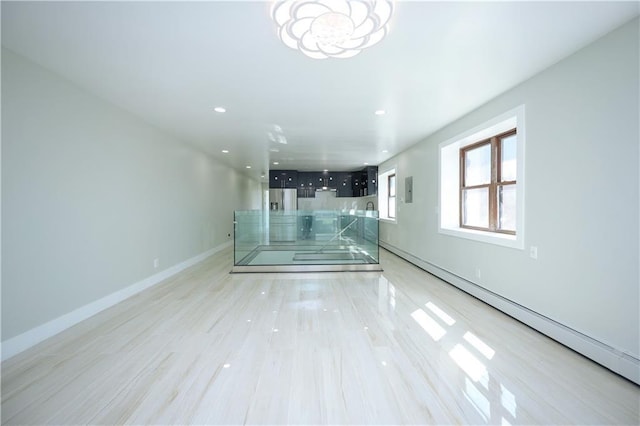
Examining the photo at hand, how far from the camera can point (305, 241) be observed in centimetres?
553

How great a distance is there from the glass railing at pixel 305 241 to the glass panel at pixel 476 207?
1.72 metres

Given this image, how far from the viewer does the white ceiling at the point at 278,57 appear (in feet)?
5.85

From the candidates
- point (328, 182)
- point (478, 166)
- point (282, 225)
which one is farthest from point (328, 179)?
point (478, 166)

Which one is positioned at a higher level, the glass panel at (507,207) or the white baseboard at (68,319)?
the glass panel at (507,207)

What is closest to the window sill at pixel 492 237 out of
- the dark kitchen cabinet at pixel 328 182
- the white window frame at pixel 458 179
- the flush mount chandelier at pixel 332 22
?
the white window frame at pixel 458 179

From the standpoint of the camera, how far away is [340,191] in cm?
917

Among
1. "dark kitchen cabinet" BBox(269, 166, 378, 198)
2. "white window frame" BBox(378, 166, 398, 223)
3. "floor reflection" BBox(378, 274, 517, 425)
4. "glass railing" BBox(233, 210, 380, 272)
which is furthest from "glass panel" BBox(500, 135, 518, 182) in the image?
"dark kitchen cabinet" BBox(269, 166, 378, 198)

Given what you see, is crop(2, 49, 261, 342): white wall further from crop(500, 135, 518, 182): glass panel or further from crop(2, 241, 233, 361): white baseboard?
crop(500, 135, 518, 182): glass panel

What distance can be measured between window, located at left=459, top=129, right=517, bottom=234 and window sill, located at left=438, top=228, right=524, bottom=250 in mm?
209

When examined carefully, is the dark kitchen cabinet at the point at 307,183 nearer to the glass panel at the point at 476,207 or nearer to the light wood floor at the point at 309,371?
the glass panel at the point at 476,207

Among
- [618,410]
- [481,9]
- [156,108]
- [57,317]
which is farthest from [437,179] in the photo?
[57,317]

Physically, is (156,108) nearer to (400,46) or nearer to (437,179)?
(400,46)

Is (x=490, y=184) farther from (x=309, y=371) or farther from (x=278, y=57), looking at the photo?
(x=309, y=371)

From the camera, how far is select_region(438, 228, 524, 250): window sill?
9.50ft
